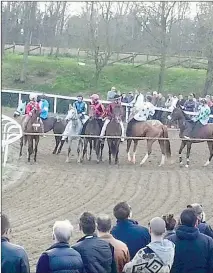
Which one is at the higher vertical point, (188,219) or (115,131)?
(188,219)

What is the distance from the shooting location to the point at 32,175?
40.2 ft

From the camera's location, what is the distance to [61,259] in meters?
→ 4.09

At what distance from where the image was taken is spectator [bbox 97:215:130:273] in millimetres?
4520

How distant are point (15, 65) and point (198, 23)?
28.2 feet

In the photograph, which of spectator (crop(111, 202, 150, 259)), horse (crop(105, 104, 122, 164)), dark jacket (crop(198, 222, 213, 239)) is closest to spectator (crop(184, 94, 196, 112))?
horse (crop(105, 104, 122, 164))

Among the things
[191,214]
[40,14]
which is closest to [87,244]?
[191,214]

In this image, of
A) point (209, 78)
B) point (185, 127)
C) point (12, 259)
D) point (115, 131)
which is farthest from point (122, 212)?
point (209, 78)

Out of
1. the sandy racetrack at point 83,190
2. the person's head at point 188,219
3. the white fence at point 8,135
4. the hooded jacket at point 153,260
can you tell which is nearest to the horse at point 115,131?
the sandy racetrack at point 83,190

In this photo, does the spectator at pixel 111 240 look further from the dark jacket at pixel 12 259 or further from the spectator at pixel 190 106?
the spectator at pixel 190 106

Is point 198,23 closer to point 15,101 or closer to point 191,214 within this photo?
point 15,101

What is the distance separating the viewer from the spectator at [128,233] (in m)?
4.85

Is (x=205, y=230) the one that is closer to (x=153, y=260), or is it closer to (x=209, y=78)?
(x=153, y=260)

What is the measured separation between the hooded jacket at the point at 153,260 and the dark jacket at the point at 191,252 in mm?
285

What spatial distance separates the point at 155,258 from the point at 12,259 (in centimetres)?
97
